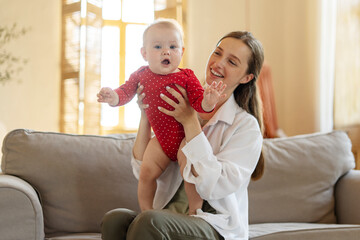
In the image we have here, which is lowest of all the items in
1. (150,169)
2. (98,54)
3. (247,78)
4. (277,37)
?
(150,169)

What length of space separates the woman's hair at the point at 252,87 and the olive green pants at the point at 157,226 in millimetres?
371

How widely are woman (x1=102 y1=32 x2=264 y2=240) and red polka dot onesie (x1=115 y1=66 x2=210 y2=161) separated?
4cm

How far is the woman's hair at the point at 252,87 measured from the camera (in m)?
1.62

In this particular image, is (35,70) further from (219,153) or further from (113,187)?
(219,153)

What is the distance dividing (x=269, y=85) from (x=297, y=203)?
75.5 inches

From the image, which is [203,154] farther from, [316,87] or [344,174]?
[316,87]

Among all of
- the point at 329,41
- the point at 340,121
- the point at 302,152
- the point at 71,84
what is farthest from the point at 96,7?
the point at 302,152

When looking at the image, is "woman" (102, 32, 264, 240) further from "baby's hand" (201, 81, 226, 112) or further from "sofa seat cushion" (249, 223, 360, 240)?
"sofa seat cushion" (249, 223, 360, 240)

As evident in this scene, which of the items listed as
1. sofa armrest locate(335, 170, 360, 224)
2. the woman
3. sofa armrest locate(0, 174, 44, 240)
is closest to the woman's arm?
the woman

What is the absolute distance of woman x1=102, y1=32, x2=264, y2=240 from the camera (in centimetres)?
137

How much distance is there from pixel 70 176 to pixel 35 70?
2.41 meters

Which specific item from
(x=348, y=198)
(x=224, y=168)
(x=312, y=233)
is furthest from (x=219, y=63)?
(x=348, y=198)

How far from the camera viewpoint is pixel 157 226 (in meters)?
1.30

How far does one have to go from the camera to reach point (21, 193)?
1.69 meters
